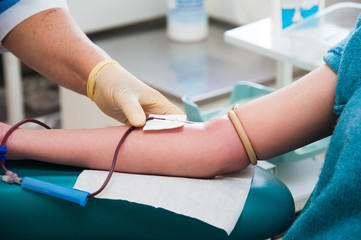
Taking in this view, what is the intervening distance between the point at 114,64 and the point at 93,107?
96 cm

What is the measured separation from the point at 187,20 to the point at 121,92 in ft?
4.17

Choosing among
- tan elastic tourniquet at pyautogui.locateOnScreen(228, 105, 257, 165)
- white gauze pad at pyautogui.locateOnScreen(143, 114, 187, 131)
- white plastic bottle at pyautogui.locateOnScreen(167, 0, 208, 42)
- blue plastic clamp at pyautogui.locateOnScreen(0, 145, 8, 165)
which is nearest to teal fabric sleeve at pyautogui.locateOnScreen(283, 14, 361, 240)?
tan elastic tourniquet at pyautogui.locateOnScreen(228, 105, 257, 165)

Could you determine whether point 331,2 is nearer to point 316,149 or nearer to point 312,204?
point 316,149

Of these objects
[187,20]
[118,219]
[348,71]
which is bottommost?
[187,20]

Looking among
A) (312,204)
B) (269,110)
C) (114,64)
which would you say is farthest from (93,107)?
(312,204)

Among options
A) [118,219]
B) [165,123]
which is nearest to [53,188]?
[118,219]

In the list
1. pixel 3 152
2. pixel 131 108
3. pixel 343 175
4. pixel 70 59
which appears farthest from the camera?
pixel 70 59

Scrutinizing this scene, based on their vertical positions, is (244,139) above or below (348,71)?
below

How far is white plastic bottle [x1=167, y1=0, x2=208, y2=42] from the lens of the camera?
2355 mm

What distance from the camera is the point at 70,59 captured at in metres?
1.29

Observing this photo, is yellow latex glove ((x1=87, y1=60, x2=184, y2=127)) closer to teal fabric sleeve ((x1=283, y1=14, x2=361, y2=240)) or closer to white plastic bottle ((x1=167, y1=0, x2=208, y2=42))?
teal fabric sleeve ((x1=283, y1=14, x2=361, y2=240))

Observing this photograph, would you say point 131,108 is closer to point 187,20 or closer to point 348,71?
point 348,71

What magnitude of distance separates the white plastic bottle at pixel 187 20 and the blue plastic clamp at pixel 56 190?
157cm

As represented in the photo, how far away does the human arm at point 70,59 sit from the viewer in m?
1.21
